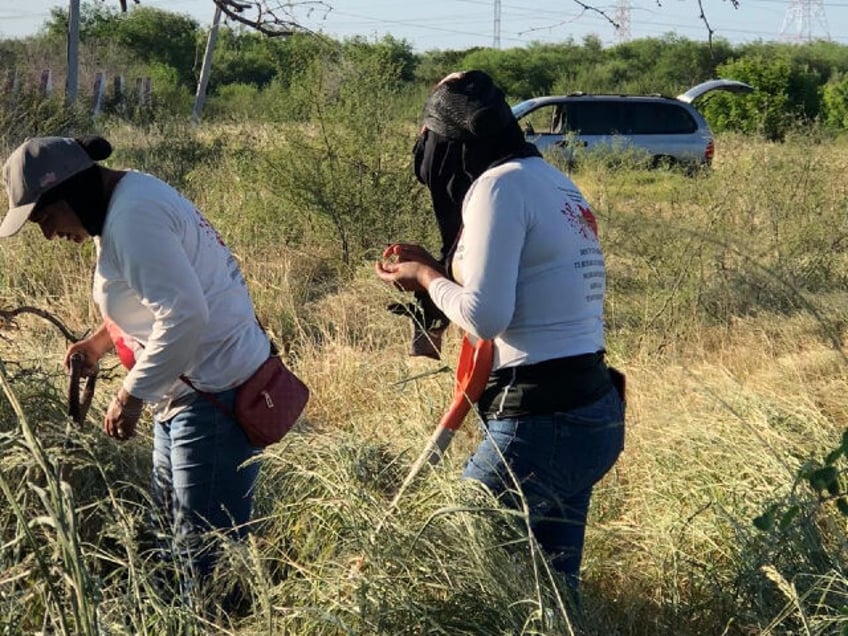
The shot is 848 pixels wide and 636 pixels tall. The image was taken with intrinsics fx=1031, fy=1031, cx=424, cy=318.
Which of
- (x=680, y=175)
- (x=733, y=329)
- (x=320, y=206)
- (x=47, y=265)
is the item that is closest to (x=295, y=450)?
(x=733, y=329)

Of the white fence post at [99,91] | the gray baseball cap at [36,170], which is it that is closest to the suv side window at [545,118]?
the white fence post at [99,91]

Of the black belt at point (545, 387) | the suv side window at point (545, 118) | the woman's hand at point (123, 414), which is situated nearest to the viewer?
the black belt at point (545, 387)

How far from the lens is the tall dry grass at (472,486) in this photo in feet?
7.12

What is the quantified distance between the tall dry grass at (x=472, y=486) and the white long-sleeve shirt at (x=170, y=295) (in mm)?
274

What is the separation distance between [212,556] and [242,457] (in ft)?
0.91

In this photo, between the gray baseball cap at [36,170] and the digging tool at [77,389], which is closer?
the gray baseball cap at [36,170]

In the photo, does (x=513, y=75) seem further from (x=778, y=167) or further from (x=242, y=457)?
(x=242, y=457)

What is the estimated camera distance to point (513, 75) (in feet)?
125

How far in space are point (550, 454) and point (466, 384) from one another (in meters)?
0.26

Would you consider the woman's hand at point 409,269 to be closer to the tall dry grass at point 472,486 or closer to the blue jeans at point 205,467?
the tall dry grass at point 472,486

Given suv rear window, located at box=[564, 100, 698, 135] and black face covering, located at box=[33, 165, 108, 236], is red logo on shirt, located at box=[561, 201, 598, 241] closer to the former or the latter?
black face covering, located at box=[33, 165, 108, 236]

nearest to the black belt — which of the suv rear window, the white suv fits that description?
the white suv

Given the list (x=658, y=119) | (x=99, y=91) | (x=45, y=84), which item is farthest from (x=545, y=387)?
(x=99, y=91)

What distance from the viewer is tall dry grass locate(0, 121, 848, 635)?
2170 millimetres
